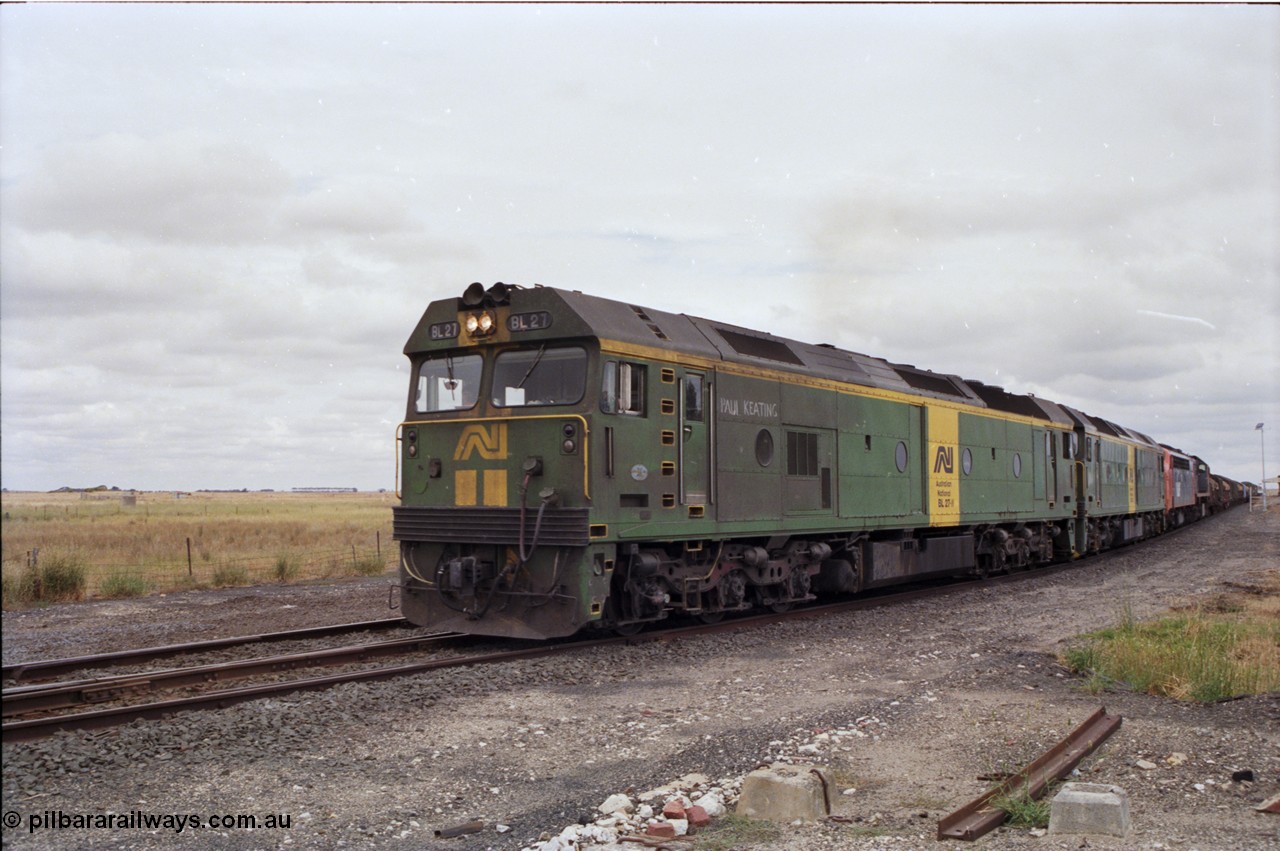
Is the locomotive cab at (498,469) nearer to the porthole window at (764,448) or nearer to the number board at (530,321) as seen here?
the number board at (530,321)

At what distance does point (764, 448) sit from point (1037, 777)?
8.03 metres

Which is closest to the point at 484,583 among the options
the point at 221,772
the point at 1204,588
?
the point at 221,772

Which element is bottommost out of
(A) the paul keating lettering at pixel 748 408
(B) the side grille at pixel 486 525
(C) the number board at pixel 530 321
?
(B) the side grille at pixel 486 525

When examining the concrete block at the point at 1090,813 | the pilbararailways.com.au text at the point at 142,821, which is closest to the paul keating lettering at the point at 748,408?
the concrete block at the point at 1090,813

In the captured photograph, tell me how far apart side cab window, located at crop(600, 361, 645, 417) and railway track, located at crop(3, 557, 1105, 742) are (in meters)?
2.75

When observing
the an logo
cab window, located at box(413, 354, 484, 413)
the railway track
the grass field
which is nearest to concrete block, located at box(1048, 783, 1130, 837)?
the grass field

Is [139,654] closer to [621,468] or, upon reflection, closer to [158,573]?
[621,468]

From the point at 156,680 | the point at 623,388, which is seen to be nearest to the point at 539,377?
the point at 623,388

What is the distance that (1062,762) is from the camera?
661 centimetres

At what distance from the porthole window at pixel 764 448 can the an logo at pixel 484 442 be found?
3.77 m

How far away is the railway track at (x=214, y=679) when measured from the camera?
319 inches

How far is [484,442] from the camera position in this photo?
11969 mm

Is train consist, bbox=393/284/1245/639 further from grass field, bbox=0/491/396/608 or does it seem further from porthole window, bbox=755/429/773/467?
grass field, bbox=0/491/396/608

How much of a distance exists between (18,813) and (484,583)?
5.96 m
